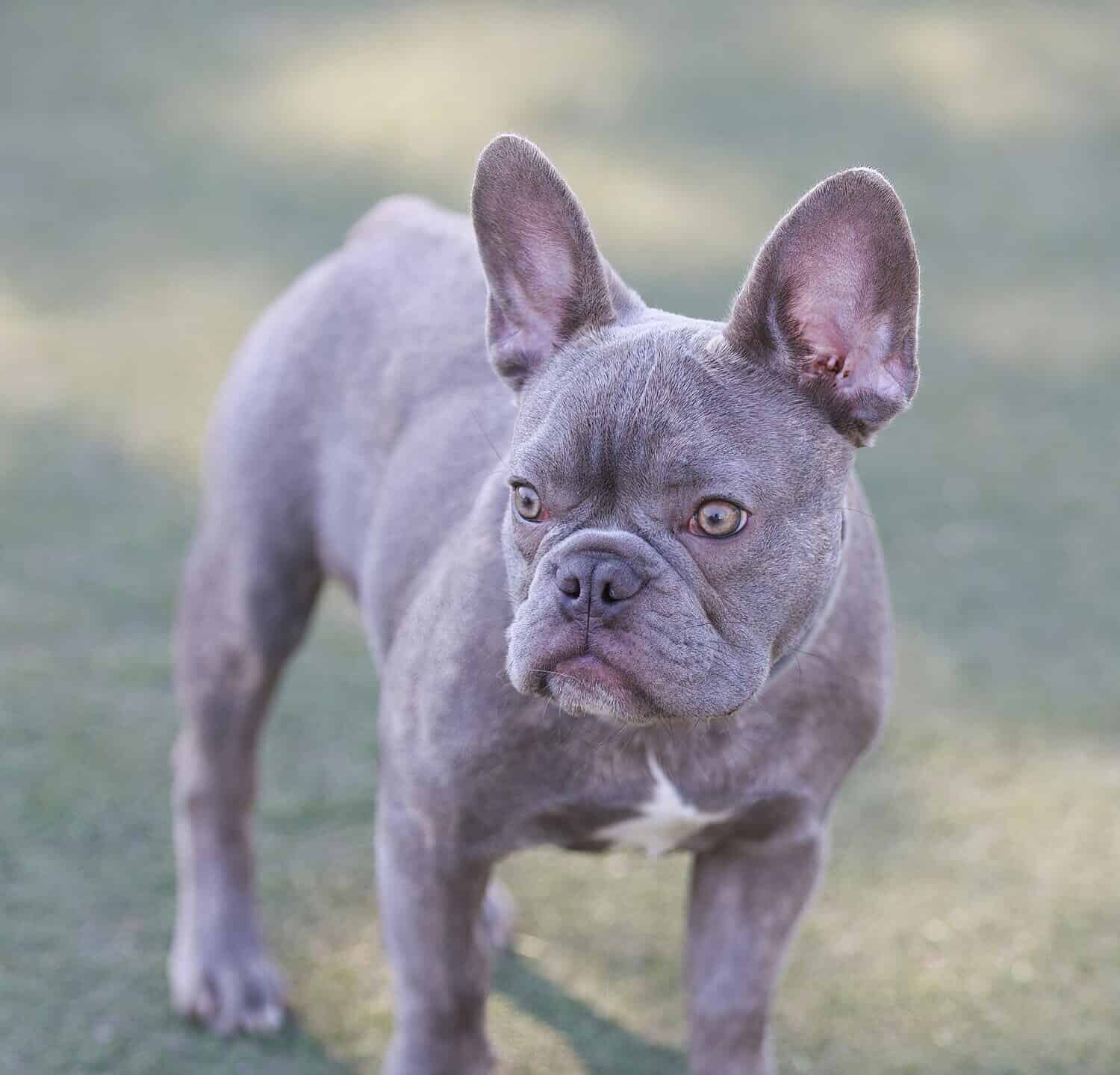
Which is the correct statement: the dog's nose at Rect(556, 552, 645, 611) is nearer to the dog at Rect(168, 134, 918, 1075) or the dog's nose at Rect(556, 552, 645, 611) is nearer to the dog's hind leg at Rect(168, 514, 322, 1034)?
the dog at Rect(168, 134, 918, 1075)

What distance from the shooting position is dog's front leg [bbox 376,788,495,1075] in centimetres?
309

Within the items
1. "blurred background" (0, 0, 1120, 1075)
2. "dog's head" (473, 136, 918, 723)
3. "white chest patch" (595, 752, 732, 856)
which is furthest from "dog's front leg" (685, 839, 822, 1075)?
"dog's head" (473, 136, 918, 723)

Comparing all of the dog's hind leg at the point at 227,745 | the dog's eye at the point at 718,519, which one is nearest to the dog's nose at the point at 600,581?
the dog's eye at the point at 718,519

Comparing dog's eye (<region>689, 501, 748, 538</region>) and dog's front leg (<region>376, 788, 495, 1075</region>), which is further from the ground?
dog's eye (<region>689, 501, 748, 538</region>)

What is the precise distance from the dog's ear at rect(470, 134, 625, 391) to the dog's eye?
1.54ft

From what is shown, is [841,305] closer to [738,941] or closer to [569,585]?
[569,585]

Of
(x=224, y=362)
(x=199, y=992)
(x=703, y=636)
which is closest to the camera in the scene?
→ (x=703, y=636)

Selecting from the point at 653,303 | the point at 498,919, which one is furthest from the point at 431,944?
the point at 653,303

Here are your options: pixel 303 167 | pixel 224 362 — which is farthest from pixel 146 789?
pixel 303 167

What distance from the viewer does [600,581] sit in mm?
2568

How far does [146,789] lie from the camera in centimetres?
449

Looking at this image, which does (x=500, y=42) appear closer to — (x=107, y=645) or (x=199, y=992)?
(x=107, y=645)

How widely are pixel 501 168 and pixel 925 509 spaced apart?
342 cm

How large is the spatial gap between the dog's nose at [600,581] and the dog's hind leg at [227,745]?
1.36 metres
